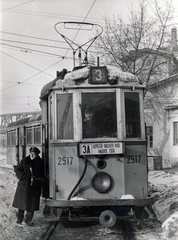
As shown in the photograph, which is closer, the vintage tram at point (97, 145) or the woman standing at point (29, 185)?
the vintage tram at point (97, 145)

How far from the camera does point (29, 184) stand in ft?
22.0

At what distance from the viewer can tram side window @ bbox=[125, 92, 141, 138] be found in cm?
617

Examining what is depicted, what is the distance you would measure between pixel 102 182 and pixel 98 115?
1146mm

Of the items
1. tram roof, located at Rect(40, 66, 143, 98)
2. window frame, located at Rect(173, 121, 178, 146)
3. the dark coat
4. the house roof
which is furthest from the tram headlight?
the house roof

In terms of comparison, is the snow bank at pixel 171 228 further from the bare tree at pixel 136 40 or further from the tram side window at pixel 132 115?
the bare tree at pixel 136 40

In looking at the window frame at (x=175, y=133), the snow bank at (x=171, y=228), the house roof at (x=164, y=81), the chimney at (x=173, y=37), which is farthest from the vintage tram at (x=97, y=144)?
the house roof at (x=164, y=81)

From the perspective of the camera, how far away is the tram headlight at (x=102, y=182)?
19.6 ft

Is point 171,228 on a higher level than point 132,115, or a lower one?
lower

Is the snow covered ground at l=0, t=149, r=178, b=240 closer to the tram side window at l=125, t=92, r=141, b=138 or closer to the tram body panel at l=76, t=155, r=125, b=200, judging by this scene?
the tram body panel at l=76, t=155, r=125, b=200

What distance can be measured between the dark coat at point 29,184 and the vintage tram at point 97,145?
0.56m

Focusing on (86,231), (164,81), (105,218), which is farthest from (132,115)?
(164,81)

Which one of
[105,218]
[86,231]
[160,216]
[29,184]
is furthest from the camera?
[160,216]

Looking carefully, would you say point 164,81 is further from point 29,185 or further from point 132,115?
point 29,185

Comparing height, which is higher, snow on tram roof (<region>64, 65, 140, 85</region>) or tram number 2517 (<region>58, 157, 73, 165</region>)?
snow on tram roof (<region>64, 65, 140, 85</region>)
